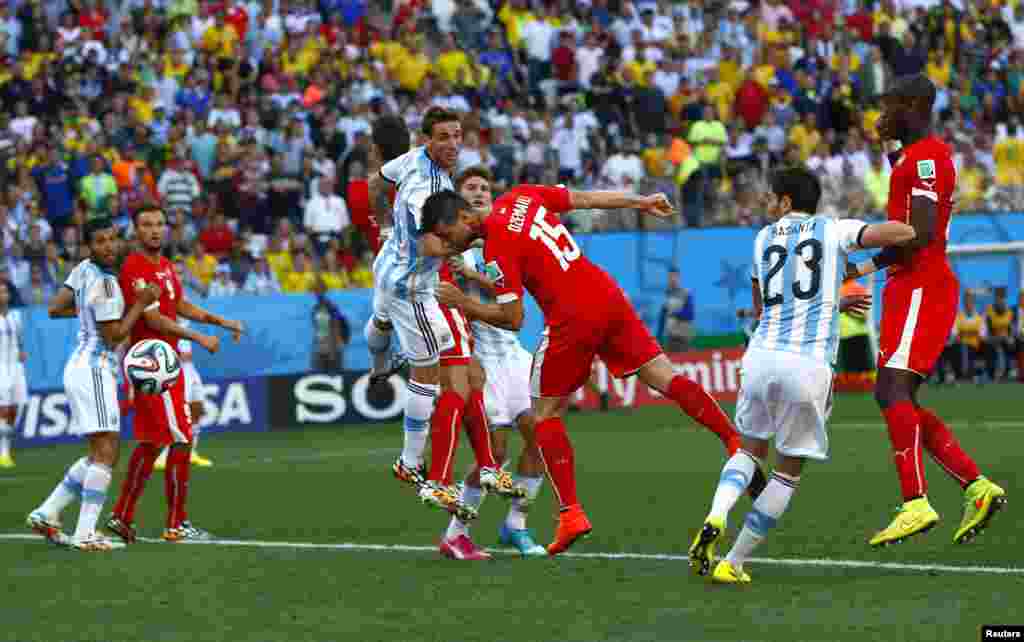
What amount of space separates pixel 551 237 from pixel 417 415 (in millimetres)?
1786

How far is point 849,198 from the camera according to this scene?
1055 inches

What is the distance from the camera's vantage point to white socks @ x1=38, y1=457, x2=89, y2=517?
1185cm

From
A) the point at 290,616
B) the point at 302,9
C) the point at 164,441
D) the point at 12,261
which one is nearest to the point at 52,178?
the point at 12,261

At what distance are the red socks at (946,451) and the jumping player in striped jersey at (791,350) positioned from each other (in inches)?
50.0

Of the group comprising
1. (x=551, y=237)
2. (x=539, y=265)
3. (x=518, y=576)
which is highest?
(x=551, y=237)

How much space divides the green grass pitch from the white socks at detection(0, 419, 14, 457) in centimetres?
422

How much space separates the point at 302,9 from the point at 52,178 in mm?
5838

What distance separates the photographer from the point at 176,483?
39.8 ft

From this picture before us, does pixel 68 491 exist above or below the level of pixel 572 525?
below

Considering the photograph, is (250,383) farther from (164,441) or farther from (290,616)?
(290,616)

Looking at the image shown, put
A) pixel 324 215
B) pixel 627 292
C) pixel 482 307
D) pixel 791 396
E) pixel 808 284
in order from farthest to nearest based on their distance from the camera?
pixel 627 292 → pixel 324 215 → pixel 482 307 → pixel 808 284 → pixel 791 396

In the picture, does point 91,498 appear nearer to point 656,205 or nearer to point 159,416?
point 159,416

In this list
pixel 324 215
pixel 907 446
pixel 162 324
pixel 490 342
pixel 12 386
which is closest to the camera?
pixel 907 446

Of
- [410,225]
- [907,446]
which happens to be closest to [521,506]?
[410,225]
